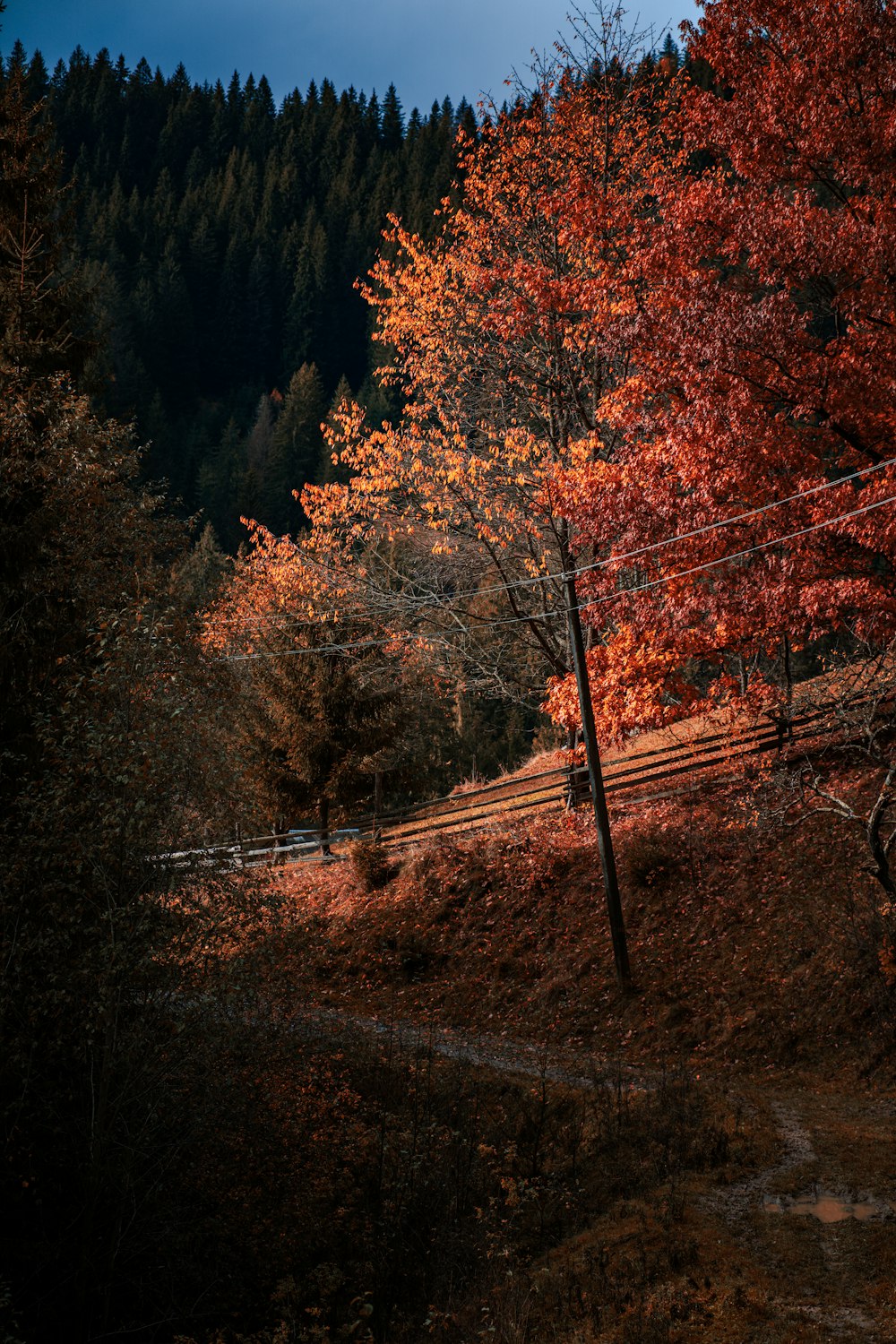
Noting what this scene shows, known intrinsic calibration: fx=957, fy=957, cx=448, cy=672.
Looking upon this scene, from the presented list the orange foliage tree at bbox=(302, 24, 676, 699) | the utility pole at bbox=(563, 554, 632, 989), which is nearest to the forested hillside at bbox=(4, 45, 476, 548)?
the orange foliage tree at bbox=(302, 24, 676, 699)

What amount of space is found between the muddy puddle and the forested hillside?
3101 inches

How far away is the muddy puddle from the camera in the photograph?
7.83m

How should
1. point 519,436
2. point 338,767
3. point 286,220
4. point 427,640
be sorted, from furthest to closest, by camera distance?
point 286,220 → point 338,767 → point 427,640 → point 519,436

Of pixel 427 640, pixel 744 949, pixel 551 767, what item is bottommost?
pixel 744 949

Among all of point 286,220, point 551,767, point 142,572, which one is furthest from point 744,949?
point 286,220

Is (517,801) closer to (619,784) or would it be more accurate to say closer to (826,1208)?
(619,784)

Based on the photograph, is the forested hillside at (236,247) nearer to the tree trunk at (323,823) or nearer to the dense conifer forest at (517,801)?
the tree trunk at (323,823)

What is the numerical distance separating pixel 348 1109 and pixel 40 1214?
4285 millimetres

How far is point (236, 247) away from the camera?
126 metres

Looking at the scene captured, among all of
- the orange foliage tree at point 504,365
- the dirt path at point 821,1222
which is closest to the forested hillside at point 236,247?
the orange foliage tree at point 504,365

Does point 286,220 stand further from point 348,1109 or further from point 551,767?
point 348,1109

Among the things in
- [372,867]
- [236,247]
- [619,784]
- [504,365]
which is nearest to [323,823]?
[372,867]

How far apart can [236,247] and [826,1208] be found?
445 ft

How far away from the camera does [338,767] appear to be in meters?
25.0
